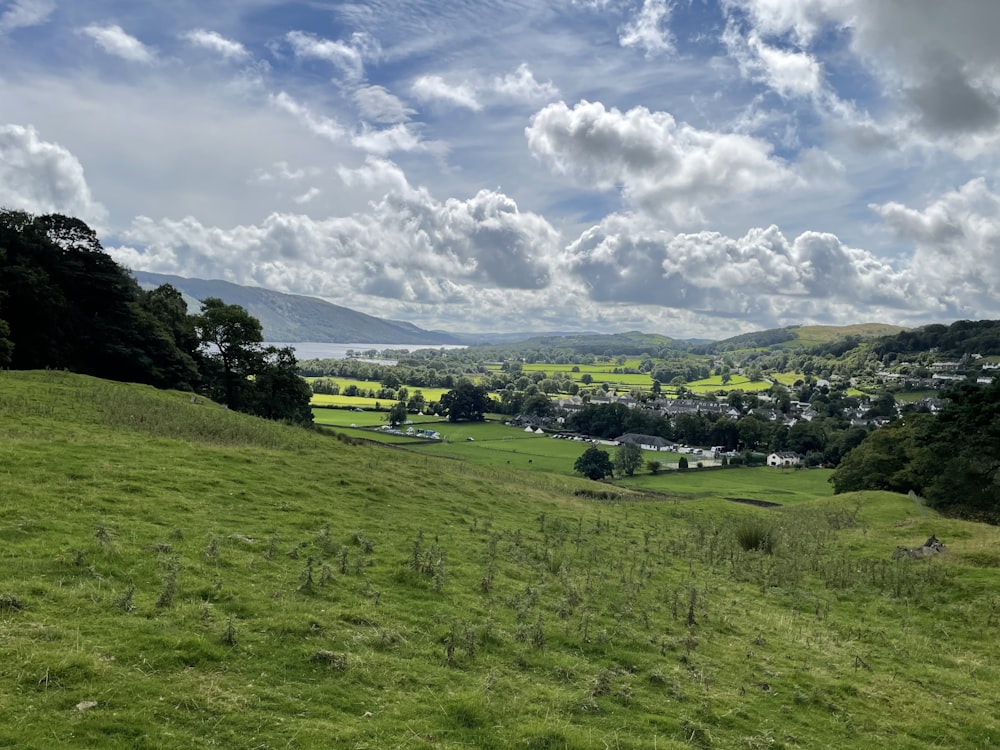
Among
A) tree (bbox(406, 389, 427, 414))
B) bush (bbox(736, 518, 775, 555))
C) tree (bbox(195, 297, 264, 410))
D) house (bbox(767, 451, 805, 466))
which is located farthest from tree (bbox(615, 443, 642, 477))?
bush (bbox(736, 518, 775, 555))

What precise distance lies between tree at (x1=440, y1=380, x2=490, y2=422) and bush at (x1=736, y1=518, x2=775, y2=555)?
426 feet

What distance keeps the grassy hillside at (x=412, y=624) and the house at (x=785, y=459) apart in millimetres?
Result: 111996

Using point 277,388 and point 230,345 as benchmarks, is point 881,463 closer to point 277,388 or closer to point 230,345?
point 277,388

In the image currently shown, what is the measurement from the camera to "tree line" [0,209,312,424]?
45094 mm

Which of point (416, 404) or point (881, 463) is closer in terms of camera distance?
point (881, 463)

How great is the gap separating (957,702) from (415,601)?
11.1m

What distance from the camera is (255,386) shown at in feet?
196

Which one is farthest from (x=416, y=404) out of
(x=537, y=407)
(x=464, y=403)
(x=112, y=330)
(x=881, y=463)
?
(x=881, y=463)

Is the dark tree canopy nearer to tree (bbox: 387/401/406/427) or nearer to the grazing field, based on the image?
the grazing field

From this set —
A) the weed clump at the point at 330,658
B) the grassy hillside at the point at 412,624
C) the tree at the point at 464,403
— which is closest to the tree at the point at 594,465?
the tree at the point at 464,403

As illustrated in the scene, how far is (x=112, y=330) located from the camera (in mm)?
50094

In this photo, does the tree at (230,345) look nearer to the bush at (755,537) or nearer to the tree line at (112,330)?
the tree line at (112,330)

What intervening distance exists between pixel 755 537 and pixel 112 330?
53.0 m

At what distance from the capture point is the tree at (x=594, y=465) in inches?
3851
